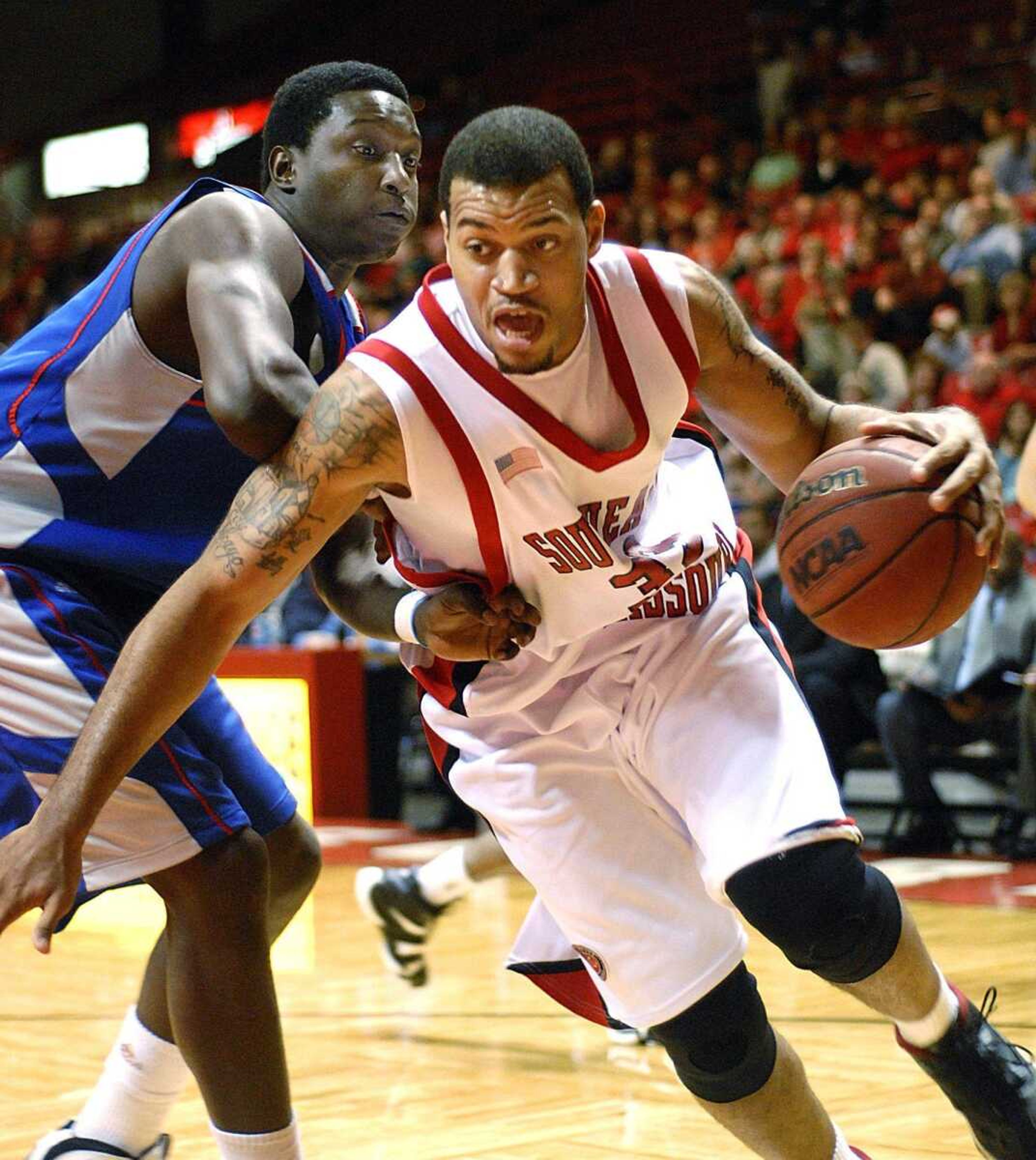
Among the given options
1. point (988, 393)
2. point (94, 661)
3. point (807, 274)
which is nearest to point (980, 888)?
point (988, 393)

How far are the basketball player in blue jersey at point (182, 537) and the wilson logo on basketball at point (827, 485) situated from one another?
479 mm

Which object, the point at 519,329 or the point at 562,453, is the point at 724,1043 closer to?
the point at 562,453

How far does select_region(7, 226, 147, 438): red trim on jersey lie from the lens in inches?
113

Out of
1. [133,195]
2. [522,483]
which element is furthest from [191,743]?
[133,195]

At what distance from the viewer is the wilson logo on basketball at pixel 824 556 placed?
8.75ft

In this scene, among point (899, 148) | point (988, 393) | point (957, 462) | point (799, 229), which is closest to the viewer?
point (957, 462)

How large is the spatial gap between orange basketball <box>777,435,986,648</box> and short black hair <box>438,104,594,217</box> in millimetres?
557

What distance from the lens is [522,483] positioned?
8.62ft

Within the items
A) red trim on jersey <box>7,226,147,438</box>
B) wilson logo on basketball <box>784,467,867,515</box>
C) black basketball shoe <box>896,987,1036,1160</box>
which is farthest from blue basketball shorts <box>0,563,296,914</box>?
black basketball shoe <box>896,987,1036,1160</box>

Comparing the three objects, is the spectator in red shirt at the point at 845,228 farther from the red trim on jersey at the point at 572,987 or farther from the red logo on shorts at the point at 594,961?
the red logo on shorts at the point at 594,961

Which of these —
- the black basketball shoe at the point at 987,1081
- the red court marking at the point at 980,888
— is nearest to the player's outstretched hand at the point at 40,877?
the black basketball shoe at the point at 987,1081

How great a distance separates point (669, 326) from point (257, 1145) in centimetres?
139

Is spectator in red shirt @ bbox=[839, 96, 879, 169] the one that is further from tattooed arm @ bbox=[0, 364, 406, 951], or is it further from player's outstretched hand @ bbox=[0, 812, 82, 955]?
player's outstretched hand @ bbox=[0, 812, 82, 955]

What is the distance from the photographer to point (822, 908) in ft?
8.29
